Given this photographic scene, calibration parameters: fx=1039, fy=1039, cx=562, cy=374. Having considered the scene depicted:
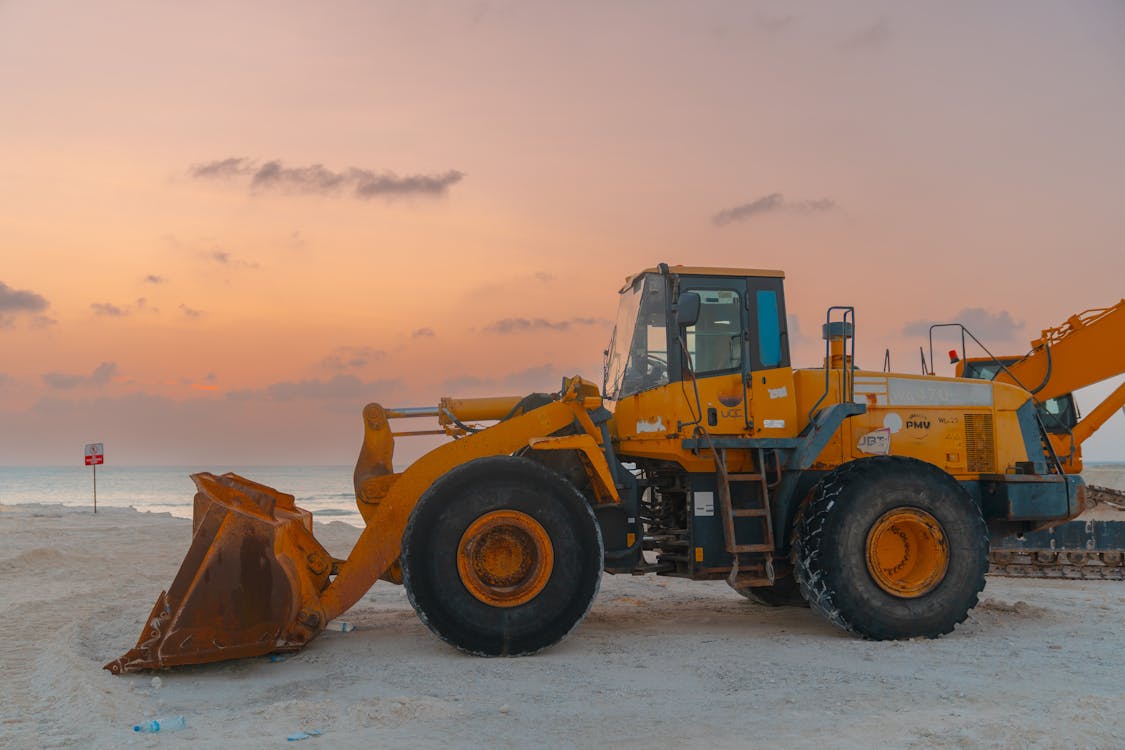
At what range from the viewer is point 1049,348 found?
14.3m

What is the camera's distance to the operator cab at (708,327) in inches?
384

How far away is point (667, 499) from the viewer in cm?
1037

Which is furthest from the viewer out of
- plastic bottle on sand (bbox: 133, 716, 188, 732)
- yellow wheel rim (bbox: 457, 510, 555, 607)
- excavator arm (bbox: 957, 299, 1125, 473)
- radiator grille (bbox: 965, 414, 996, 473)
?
excavator arm (bbox: 957, 299, 1125, 473)

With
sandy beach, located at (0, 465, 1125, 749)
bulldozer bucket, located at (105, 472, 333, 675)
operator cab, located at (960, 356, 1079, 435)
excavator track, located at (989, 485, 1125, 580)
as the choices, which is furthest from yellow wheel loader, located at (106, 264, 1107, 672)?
operator cab, located at (960, 356, 1079, 435)

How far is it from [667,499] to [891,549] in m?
2.17

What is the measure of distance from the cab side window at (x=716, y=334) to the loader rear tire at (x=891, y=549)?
1464 millimetres

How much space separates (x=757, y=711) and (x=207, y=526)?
4.44 meters

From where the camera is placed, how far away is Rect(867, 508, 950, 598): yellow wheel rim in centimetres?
944

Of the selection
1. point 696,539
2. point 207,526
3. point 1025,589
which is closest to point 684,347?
point 696,539

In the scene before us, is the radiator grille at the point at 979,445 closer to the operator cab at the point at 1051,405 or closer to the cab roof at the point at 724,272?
the cab roof at the point at 724,272

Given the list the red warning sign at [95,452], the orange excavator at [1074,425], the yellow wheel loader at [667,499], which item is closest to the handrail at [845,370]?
the yellow wheel loader at [667,499]

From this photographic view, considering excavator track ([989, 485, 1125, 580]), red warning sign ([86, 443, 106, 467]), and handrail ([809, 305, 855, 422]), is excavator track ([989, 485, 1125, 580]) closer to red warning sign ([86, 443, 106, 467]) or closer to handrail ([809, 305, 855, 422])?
handrail ([809, 305, 855, 422])

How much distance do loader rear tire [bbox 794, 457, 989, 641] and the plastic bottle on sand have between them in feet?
17.7

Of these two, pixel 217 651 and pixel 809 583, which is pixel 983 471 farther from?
pixel 217 651
